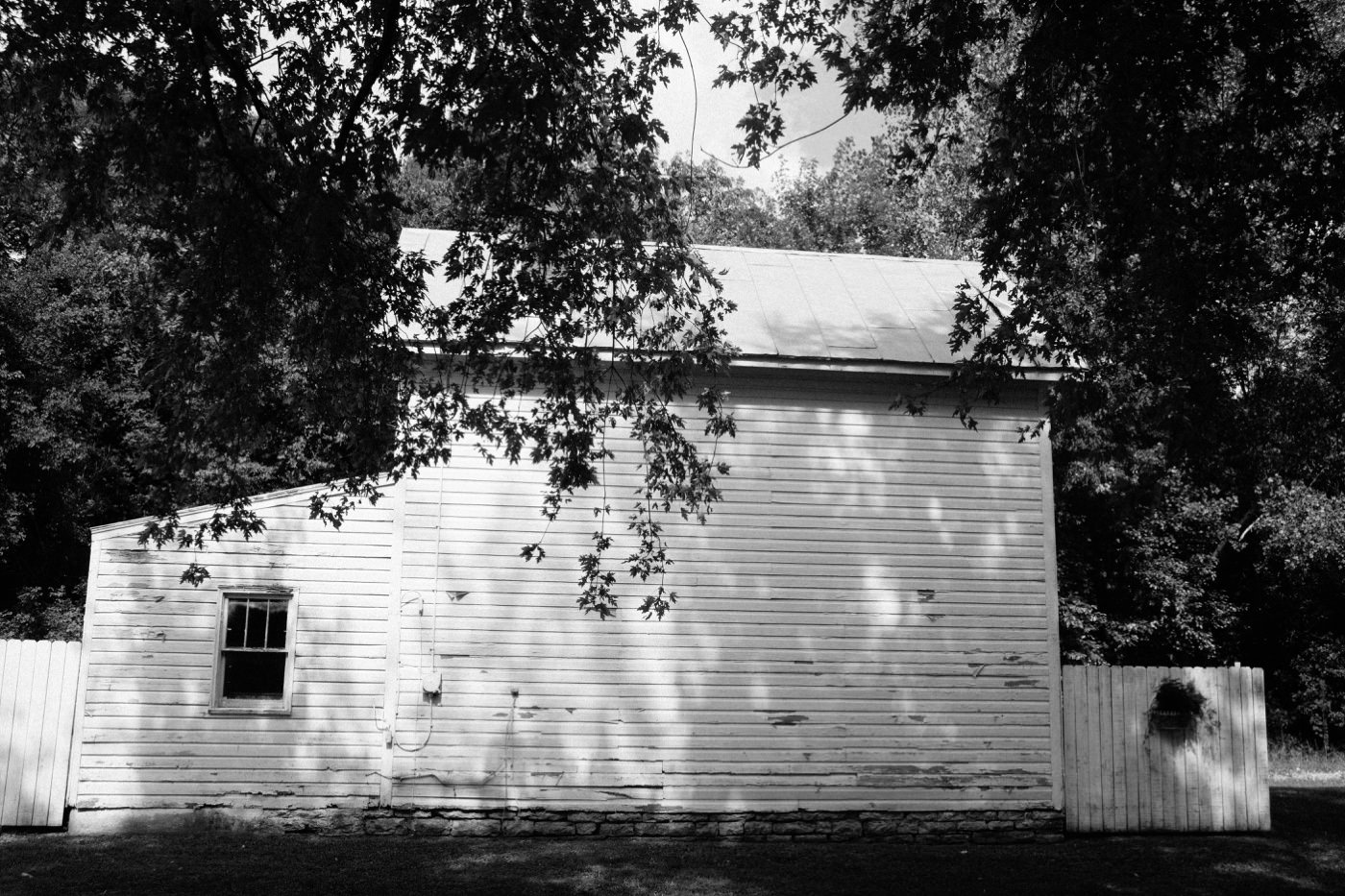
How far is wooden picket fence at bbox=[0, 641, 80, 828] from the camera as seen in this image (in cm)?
1348

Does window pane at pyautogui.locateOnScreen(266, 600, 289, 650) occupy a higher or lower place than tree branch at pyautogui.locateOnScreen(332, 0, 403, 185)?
lower

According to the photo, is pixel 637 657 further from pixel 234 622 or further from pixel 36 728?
pixel 36 728

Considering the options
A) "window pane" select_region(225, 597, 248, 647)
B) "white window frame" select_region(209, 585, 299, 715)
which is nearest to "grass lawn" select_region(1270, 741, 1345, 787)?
"white window frame" select_region(209, 585, 299, 715)

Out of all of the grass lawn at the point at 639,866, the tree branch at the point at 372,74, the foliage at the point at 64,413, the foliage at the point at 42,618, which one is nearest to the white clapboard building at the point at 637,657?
the grass lawn at the point at 639,866

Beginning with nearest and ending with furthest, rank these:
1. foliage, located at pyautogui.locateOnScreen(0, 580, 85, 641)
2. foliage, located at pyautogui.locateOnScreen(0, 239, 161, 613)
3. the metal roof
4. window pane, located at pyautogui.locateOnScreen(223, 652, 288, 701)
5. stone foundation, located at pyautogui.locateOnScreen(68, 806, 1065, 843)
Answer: stone foundation, located at pyautogui.locateOnScreen(68, 806, 1065, 843), window pane, located at pyautogui.locateOnScreen(223, 652, 288, 701), the metal roof, foliage, located at pyautogui.locateOnScreen(0, 580, 85, 641), foliage, located at pyautogui.locateOnScreen(0, 239, 161, 613)

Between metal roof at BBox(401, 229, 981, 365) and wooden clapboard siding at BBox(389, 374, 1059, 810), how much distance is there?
44cm

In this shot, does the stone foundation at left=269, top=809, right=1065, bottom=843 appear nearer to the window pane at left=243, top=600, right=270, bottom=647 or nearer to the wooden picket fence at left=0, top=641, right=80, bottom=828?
the window pane at left=243, top=600, right=270, bottom=647

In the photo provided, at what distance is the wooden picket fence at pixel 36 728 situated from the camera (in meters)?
13.5

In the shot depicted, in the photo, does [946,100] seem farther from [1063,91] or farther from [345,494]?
[345,494]

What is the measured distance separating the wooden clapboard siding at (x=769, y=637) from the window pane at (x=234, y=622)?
74.8 inches

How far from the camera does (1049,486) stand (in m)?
14.7

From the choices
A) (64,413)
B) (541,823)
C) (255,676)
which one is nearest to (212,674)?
(255,676)

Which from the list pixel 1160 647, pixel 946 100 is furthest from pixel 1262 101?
pixel 1160 647

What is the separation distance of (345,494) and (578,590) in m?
4.26
